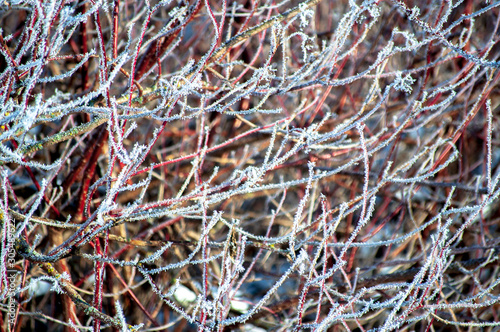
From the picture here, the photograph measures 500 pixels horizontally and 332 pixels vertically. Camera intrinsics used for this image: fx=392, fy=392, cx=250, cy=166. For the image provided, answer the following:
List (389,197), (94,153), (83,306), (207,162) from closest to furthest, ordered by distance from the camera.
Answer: (83,306) < (94,153) < (389,197) < (207,162)

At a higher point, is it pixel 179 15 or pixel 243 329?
pixel 179 15

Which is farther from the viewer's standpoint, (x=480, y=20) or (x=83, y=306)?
(x=480, y=20)

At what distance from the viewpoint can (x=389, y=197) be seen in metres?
3.01

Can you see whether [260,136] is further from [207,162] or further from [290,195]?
[290,195]

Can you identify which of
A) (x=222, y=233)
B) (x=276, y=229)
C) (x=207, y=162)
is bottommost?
(x=276, y=229)

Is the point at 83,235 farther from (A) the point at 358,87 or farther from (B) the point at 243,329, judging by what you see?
(A) the point at 358,87

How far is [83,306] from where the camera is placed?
5.52 feet

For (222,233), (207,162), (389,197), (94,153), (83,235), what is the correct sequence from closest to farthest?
(83,235)
(94,153)
(389,197)
(207,162)
(222,233)

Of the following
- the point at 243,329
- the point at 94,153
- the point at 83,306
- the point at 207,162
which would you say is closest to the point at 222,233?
the point at 207,162

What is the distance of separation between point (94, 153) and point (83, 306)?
937 millimetres

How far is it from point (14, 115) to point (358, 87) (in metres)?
3.44

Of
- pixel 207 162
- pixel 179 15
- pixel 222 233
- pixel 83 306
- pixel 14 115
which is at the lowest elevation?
pixel 222 233

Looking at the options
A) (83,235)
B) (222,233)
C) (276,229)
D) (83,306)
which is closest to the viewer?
(83,235)

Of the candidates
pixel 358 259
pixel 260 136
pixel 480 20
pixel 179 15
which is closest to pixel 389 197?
pixel 260 136
